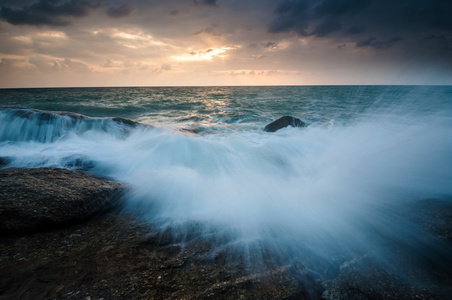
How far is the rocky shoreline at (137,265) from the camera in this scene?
5.41 feet

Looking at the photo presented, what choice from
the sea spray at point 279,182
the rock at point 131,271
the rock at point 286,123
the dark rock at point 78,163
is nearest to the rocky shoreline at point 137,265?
the rock at point 131,271

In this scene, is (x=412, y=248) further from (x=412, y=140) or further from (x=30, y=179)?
(x=30, y=179)

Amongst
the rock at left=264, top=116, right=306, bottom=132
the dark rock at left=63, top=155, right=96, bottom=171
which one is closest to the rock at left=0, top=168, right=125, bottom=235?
the dark rock at left=63, top=155, right=96, bottom=171

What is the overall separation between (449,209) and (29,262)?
4871 mm

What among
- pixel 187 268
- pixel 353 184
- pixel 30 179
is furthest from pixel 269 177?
pixel 30 179

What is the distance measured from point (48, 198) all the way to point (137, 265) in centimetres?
169

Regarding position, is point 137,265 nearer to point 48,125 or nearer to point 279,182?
point 279,182

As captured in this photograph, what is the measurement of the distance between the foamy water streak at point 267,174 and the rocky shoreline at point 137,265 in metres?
0.38

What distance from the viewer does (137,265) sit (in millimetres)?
1898

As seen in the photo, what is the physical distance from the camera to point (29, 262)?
1.88 meters

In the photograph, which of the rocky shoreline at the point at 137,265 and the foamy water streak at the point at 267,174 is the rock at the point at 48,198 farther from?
the foamy water streak at the point at 267,174

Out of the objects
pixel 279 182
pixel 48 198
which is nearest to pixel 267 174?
pixel 279 182

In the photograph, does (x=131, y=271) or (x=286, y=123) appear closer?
(x=131, y=271)

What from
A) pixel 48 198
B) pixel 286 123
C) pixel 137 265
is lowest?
pixel 137 265
